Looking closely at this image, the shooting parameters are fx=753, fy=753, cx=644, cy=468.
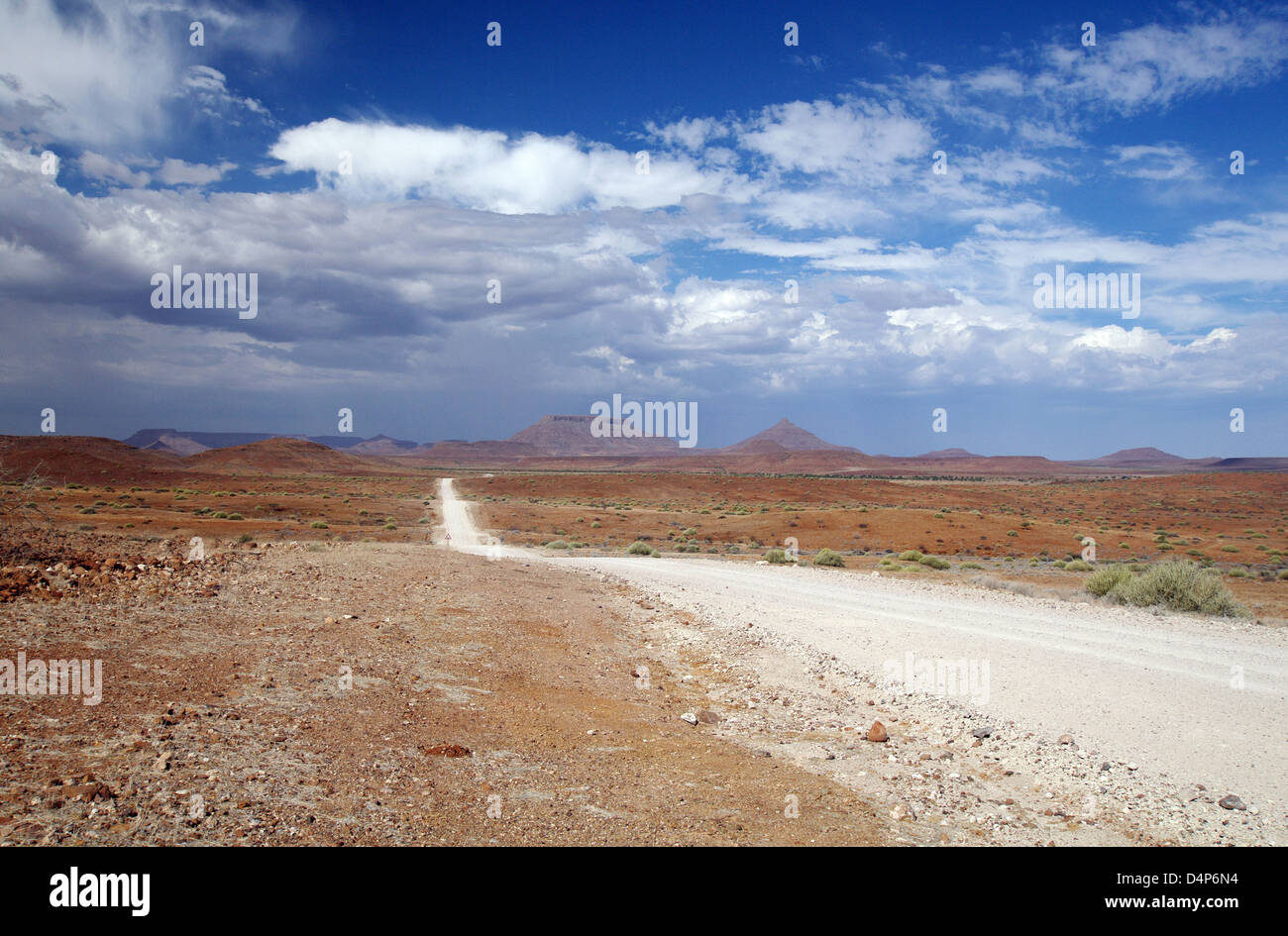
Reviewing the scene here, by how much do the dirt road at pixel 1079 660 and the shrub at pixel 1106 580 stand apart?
227 centimetres

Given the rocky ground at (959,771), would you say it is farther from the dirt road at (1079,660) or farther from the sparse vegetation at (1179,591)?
the sparse vegetation at (1179,591)

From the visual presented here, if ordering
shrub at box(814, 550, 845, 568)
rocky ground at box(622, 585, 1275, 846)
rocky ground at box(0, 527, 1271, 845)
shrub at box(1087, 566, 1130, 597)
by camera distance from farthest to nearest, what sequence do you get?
shrub at box(814, 550, 845, 568)
shrub at box(1087, 566, 1130, 597)
rocky ground at box(622, 585, 1275, 846)
rocky ground at box(0, 527, 1271, 845)

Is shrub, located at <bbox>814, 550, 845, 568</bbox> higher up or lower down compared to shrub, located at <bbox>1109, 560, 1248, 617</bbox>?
lower down

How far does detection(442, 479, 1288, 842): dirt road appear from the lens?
7793mm

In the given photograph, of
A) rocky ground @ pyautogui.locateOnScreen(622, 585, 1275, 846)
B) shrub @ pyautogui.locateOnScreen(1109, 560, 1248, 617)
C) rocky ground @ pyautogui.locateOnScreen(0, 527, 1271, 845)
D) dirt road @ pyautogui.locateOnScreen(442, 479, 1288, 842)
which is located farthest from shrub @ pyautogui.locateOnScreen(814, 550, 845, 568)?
rocky ground @ pyautogui.locateOnScreen(622, 585, 1275, 846)

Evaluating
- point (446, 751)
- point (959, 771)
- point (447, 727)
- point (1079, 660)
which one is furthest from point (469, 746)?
point (1079, 660)

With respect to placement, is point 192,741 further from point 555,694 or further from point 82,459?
point 82,459

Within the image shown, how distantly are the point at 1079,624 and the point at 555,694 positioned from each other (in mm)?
11180

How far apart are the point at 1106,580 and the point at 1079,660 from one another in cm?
972

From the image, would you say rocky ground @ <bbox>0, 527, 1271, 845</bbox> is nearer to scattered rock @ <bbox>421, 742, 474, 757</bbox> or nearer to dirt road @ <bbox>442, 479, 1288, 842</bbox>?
scattered rock @ <bbox>421, 742, 474, 757</bbox>

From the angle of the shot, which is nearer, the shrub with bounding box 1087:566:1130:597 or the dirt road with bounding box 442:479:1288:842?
the dirt road with bounding box 442:479:1288:842

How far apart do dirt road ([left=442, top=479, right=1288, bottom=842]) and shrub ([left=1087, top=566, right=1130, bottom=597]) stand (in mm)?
2268

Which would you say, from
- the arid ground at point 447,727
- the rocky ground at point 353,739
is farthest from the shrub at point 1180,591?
the rocky ground at point 353,739

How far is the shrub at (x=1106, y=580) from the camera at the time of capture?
64.6 ft
